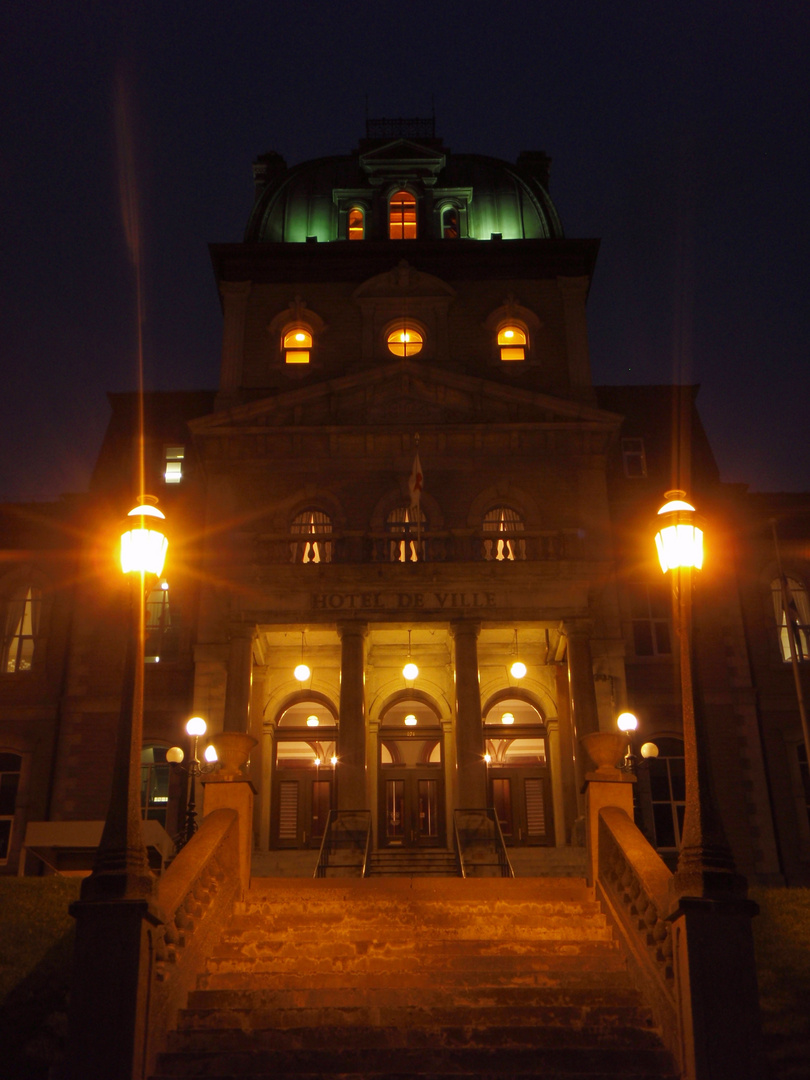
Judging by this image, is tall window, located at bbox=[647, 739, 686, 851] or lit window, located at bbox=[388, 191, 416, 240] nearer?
tall window, located at bbox=[647, 739, 686, 851]

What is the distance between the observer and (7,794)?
94.1 feet

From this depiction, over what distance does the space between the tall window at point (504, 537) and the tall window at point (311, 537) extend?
3.99m

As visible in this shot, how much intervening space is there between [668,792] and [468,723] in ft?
21.1

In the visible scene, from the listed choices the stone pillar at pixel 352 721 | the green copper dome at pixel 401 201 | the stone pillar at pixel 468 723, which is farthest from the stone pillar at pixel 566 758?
the green copper dome at pixel 401 201

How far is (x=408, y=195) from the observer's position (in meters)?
35.5

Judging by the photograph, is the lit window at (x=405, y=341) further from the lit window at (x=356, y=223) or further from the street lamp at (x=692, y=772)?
the street lamp at (x=692, y=772)

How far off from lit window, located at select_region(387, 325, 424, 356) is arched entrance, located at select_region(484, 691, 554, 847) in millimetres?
10435

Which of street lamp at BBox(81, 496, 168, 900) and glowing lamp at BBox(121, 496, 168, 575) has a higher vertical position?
glowing lamp at BBox(121, 496, 168, 575)

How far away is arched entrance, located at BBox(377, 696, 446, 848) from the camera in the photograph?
27.8 m

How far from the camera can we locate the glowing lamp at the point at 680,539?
1262cm

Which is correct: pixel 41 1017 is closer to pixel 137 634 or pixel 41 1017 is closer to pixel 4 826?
pixel 137 634

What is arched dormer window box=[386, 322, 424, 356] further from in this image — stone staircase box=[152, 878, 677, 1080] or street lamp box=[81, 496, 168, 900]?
street lamp box=[81, 496, 168, 900]

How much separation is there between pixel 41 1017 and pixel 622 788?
855cm

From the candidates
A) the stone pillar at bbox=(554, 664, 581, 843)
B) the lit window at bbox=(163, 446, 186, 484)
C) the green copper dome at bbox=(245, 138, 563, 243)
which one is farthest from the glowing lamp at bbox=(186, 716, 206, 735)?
the green copper dome at bbox=(245, 138, 563, 243)
